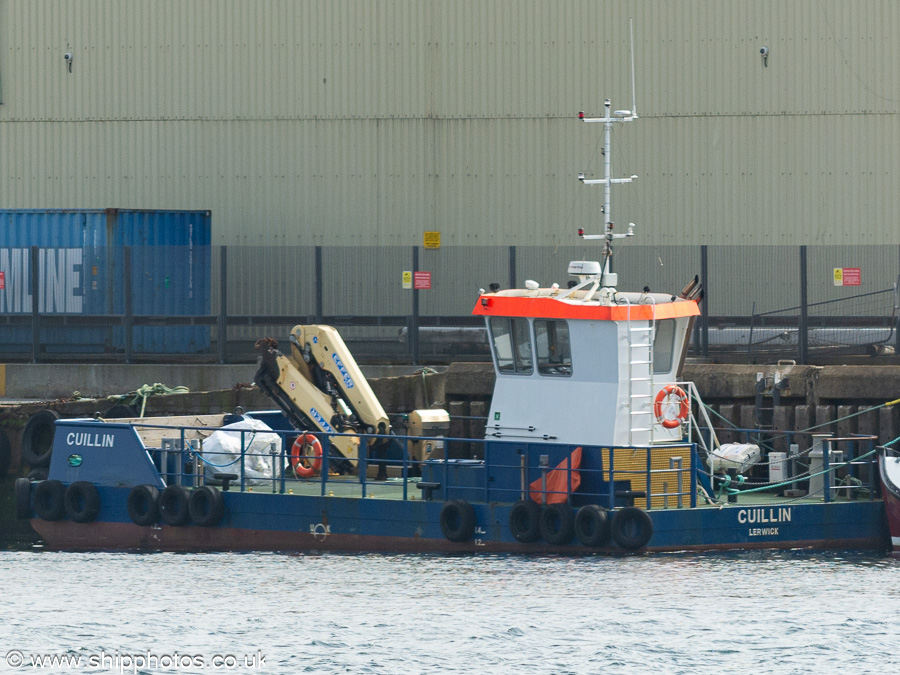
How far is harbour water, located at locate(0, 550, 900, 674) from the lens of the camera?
42.9 ft

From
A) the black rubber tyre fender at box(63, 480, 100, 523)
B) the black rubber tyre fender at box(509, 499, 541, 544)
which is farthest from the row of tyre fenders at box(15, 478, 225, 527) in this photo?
the black rubber tyre fender at box(509, 499, 541, 544)

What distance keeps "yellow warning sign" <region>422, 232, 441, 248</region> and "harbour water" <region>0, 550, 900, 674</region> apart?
1109cm

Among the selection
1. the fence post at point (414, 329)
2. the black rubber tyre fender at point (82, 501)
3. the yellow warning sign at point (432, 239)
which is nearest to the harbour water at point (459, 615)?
the black rubber tyre fender at point (82, 501)

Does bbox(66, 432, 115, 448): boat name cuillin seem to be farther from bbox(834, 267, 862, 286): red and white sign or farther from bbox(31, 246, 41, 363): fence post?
bbox(834, 267, 862, 286): red and white sign

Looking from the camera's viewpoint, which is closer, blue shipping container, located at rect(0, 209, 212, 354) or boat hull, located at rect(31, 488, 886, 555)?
boat hull, located at rect(31, 488, 886, 555)

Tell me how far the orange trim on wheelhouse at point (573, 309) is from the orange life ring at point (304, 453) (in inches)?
114

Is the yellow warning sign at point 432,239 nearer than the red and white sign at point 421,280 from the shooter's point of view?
No

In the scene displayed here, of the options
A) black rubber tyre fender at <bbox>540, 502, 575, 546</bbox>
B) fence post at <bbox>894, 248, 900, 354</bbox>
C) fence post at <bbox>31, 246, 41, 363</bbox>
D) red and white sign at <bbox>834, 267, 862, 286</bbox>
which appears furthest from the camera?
fence post at <bbox>31, 246, 41, 363</bbox>

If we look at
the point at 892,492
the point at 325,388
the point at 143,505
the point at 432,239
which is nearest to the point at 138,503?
the point at 143,505

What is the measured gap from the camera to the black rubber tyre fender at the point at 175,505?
1773cm

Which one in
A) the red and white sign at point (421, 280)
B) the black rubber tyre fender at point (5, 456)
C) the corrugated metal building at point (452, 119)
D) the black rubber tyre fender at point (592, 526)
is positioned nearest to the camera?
the black rubber tyre fender at point (592, 526)

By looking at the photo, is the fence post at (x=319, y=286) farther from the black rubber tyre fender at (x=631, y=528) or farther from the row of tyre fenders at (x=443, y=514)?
the black rubber tyre fender at (x=631, y=528)

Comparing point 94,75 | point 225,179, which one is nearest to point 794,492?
point 225,179

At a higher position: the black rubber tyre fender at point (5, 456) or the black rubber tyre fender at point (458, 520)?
the black rubber tyre fender at point (5, 456)
